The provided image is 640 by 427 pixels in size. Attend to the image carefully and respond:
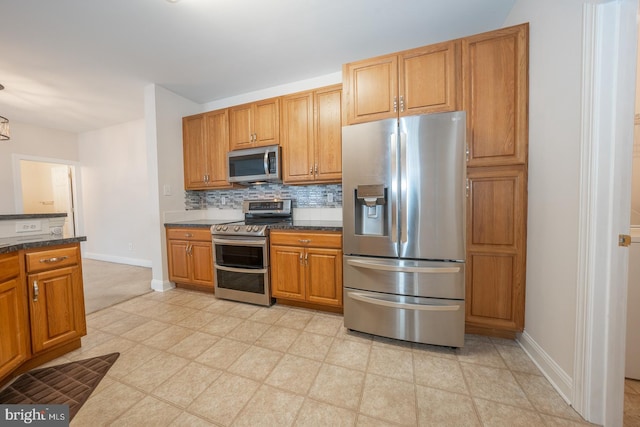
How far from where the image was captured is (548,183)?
57.6 inches

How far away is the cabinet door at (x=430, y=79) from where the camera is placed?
1.80m

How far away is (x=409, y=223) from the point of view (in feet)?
5.58

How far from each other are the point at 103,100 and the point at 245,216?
266 centimetres

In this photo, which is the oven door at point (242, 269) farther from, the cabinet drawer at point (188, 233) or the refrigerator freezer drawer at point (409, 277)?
the refrigerator freezer drawer at point (409, 277)

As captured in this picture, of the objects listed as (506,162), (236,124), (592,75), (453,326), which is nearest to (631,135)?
(592,75)

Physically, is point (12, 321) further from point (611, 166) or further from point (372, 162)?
point (611, 166)

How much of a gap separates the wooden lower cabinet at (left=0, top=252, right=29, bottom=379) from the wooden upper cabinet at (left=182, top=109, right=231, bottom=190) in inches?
75.0

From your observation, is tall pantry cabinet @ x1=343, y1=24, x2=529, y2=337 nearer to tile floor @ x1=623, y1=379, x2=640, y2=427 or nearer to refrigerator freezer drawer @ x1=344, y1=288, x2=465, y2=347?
refrigerator freezer drawer @ x1=344, y1=288, x2=465, y2=347

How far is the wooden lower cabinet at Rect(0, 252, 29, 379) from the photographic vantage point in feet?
4.43

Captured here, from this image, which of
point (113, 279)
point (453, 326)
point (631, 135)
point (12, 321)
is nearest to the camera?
point (631, 135)

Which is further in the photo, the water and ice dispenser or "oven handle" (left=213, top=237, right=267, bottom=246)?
"oven handle" (left=213, top=237, right=267, bottom=246)

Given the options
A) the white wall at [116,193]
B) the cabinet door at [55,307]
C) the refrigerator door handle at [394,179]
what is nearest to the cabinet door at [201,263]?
the cabinet door at [55,307]

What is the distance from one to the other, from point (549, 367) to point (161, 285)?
374cm

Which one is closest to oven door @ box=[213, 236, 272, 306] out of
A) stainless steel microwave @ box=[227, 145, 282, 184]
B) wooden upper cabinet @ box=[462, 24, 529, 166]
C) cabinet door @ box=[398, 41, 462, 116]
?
stainless steel microwave @ box=[227, 145, 282, 184]
